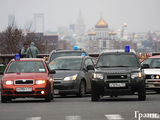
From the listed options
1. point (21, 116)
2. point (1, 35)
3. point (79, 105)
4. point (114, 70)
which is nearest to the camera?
point (21, 116)

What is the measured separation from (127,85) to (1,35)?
159 ft

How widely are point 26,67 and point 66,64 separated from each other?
296cm

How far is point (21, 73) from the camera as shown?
1688cm

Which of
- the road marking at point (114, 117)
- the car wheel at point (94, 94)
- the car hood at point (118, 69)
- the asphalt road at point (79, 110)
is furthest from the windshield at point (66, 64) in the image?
the road marking at point (114, 117)

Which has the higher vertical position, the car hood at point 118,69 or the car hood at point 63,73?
the car hood at point 118,69

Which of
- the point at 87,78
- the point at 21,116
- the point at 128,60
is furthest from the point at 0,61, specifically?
the point at 21,116

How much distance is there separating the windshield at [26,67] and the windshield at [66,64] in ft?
8.03

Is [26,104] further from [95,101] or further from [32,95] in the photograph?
[95,101]

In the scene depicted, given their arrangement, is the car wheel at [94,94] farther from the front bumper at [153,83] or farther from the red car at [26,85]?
the front bumper at [153,83]

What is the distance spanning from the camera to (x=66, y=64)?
20.0 m

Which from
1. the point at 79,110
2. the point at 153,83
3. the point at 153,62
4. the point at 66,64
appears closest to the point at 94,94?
the point at 79,110

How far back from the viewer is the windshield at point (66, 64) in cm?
1981

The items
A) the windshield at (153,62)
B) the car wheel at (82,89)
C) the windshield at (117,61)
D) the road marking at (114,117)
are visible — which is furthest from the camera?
the windshield at (153,62)

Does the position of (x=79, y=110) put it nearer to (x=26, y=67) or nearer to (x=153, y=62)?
(x=26, y=67)
